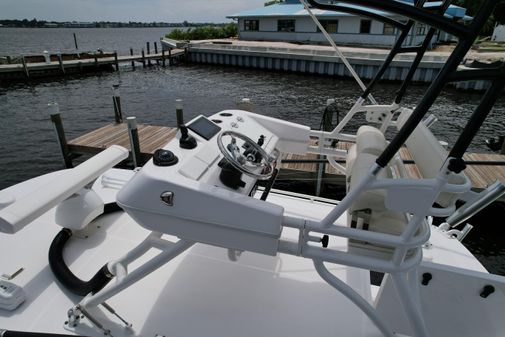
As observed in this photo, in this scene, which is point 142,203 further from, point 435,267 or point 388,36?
point 388,36

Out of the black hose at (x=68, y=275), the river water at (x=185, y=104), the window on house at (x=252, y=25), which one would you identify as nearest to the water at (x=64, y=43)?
the river water at (x=185, y=104)

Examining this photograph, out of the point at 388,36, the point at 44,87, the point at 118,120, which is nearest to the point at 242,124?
the point at 118,120

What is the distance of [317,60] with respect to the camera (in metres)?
23.9

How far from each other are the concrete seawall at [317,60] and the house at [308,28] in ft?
10.4

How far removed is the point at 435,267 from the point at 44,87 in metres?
23.3

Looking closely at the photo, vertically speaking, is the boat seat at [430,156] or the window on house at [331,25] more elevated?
the window on house at [331,25]

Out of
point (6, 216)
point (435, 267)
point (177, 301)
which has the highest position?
point (6, 216)

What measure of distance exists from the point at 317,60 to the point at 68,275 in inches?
935

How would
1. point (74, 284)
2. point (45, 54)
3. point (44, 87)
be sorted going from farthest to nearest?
point (45, 54), point (44, 87), point (74, 284)

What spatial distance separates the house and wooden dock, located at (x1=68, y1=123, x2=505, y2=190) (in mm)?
19766

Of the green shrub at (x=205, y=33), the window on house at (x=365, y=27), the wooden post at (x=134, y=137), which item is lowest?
the wooden post at (x=134, y=137)

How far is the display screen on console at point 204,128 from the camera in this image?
2.80 meters

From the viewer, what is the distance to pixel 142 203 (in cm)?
205

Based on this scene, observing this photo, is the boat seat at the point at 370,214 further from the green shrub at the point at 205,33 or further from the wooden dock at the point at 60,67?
the green shrub at the point at 205,33
